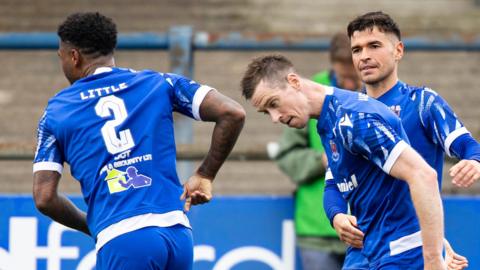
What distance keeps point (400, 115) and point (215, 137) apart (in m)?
1.03

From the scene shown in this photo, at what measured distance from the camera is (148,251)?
541cm

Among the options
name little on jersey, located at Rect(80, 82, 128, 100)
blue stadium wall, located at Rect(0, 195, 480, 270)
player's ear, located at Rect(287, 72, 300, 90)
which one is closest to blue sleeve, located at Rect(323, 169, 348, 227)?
player's ear, located at Rect(287, 72, 300, 90)

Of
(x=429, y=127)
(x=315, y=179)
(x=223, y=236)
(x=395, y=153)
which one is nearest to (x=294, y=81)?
(x=395, y=153)

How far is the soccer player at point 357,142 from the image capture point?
513 centimetres

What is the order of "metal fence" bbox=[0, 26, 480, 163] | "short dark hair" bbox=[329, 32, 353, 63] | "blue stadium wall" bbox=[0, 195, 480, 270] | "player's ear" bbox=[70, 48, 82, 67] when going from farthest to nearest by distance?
"metal fence" bbox=[0, 26, 480, 163]
"blue stadium wall" bbox=[0, 195, 480, 270]
"short dark hair" bbox=[329, 32, 353, 63]
"player's ear" bbox=[70, 48, 82, 67]

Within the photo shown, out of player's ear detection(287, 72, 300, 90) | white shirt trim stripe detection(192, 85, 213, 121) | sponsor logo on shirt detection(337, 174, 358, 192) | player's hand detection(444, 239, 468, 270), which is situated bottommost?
player's hand detection(444, 239, 468, 270)

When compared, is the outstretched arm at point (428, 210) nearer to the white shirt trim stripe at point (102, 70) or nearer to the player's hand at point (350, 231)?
the player's hand at point (350, 231)

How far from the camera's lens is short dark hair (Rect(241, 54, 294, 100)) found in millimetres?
5473

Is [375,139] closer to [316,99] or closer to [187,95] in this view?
[316,99]

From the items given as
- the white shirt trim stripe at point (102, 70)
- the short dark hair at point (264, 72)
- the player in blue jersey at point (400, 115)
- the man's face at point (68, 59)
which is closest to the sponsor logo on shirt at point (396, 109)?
the player in blue jersey at point (400, 115)

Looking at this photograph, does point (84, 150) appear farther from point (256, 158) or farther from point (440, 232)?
point (256, 158)

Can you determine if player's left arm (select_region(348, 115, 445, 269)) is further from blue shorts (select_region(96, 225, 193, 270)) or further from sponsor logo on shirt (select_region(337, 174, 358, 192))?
blue shorts (select_region(96, 225, 193, 270))

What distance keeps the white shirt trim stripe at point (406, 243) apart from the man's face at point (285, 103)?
2.57 ft

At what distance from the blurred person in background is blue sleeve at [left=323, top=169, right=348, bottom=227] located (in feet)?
4.95
